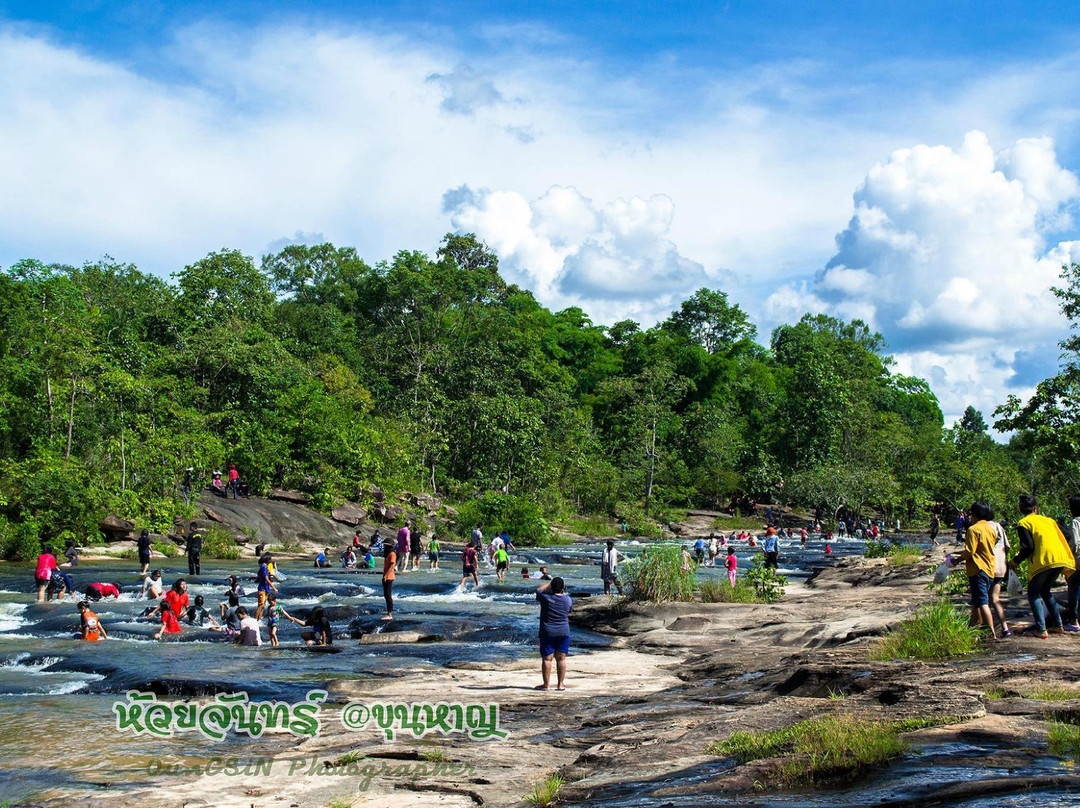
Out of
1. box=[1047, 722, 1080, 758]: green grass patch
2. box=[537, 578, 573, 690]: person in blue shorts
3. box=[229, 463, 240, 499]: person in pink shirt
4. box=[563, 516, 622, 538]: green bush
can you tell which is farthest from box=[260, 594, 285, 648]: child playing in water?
box=[563, 516, 622, 538]: green bush

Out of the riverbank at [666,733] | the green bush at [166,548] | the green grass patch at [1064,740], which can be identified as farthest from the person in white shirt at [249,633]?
the green bush at [166,548]

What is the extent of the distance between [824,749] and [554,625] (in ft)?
20.9

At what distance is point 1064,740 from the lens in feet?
21.5

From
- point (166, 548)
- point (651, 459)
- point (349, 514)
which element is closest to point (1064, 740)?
point (166, 548)

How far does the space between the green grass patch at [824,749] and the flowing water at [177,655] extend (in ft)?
18.1

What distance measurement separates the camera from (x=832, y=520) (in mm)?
64750

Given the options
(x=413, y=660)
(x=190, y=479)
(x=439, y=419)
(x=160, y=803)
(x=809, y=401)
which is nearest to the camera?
(x=160, y=803)

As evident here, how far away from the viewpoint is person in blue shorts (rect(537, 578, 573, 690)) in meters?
13.1

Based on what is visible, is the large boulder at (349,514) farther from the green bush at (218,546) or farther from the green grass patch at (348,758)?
the green grass patch at (348,758)

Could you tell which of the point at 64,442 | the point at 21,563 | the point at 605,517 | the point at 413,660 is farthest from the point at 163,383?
the point at 413,660

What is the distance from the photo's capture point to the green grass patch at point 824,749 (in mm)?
6742

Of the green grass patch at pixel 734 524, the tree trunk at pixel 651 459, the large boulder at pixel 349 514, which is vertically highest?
the tree trunk at pixel 651 459

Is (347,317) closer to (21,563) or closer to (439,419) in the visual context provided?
(439,419)

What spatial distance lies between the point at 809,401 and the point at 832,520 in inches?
420
